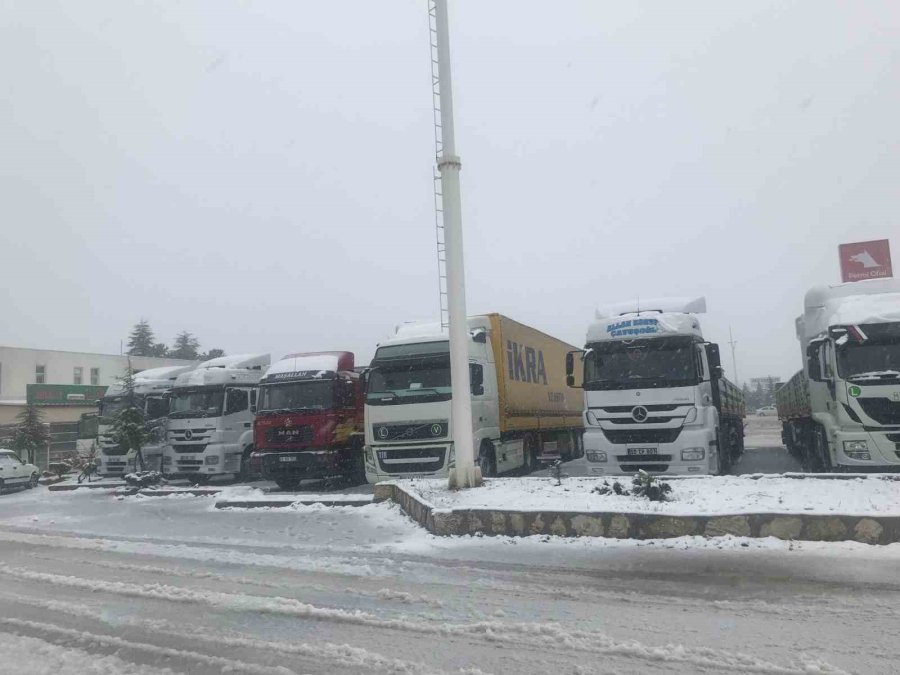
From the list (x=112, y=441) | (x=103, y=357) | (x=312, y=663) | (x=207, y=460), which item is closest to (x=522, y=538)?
(x=312, y=663)

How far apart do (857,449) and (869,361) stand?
4.52 ft

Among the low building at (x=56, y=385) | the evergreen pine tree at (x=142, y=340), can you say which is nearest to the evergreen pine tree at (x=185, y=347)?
the evergreen pine tree at (x=142, y=340)

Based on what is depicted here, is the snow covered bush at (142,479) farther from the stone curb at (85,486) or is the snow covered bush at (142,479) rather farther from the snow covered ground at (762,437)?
the snow covered ground at (762,437)

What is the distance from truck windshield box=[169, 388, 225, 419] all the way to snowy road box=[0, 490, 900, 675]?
8.29 m

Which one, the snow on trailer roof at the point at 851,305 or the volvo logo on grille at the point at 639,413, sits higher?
the snow on trailer roof at the point at 851,305

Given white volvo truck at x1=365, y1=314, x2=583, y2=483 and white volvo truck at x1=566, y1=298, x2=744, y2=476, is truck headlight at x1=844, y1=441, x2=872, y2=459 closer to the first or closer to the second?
white volvo truck at x1=566, y1=298, x2=744, y2=476

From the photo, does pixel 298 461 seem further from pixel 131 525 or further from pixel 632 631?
pixel 632 631

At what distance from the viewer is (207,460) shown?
56.1ft

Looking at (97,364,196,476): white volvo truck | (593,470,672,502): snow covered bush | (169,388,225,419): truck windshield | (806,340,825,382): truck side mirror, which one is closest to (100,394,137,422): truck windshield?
(97,364,196,476): white volvo truck

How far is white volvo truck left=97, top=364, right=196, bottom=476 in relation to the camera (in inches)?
760

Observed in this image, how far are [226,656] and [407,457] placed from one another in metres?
8.12

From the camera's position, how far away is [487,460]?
13219 millimetres

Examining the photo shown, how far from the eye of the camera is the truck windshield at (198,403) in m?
A: 17.3

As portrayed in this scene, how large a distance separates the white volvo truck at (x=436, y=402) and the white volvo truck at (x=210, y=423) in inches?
228
